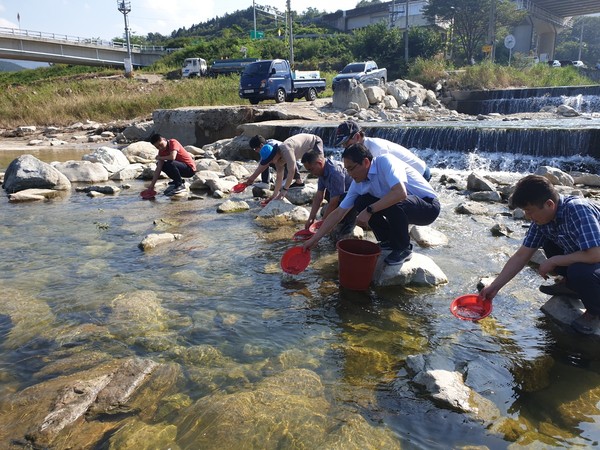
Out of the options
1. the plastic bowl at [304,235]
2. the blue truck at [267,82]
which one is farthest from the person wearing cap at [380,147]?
the blue truck at [267,82]

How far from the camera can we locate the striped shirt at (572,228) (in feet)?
9.22

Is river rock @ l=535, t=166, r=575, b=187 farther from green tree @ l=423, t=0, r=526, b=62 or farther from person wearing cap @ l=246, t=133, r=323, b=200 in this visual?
green tree @ l=423, t=0, r=526, b=62

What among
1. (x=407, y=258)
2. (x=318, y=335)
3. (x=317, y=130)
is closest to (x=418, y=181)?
(x=407, y=258)

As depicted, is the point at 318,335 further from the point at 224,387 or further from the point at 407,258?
the point at 407,258

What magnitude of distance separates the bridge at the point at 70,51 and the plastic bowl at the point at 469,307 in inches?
1684

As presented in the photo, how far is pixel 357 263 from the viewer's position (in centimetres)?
376

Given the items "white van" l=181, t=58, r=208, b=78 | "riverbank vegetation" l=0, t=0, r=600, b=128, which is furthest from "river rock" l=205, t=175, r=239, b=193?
"white van" l=181, t=58, r=208, b=78

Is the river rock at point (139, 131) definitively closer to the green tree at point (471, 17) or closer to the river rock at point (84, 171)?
the river rock at point (84, 171)

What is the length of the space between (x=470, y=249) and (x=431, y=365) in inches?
97.5

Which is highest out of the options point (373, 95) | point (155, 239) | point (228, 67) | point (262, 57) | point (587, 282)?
point (262, 57)

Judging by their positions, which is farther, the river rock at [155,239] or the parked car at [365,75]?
the parked car at [365,75]

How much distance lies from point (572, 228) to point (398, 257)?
1511mm

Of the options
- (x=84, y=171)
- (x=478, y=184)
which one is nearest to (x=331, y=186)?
(x=478, y=184)

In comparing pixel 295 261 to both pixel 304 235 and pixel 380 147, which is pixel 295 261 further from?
pixel 380 147
